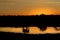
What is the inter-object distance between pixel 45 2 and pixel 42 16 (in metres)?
Result: 0.22

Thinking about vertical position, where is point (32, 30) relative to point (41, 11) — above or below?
below

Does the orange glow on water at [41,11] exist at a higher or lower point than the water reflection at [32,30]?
higher

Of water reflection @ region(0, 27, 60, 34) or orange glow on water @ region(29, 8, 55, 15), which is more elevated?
orange glow on water @ region(29, 8, 55, 15)
